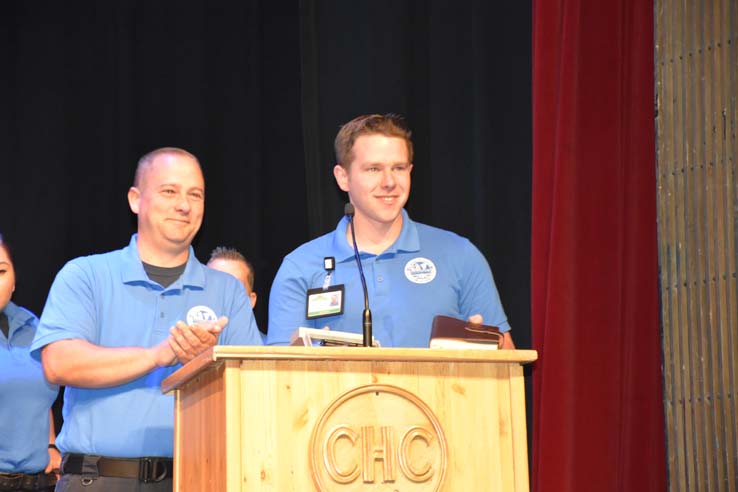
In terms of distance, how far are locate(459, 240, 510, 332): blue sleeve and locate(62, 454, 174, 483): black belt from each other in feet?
3.91

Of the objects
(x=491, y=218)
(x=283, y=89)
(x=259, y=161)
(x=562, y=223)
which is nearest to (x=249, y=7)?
(x=283, y=89)

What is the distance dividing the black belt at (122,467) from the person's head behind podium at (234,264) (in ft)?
4.65

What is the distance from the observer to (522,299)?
161 inches

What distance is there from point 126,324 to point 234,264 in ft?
4.18

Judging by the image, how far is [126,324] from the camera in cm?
305

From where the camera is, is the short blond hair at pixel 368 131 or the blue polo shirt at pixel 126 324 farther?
the short blond hair at pixel 368 131

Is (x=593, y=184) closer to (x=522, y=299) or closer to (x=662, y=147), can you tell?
(x=662, y=147)

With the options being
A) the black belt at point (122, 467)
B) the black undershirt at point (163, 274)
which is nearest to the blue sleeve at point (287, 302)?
the black undershirt at point (163, 274)

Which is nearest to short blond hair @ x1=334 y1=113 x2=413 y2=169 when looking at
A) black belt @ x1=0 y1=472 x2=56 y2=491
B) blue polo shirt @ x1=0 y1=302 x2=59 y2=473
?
blue polo shirt @ x1=0 y1=302 x2=59 y2=473

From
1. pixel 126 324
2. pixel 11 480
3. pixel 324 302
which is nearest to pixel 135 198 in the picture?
pixel 126 324

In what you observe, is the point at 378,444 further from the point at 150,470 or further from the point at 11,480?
the point at 11,480

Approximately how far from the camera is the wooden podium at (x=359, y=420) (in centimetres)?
215

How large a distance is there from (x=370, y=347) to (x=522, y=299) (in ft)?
6.25

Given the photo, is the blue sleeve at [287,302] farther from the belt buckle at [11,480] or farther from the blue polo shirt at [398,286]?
the belt buckle at [11,480]
